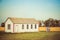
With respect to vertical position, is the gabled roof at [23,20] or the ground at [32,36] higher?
the gabled roof at [23,20]

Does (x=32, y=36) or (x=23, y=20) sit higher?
(x=23, y=20)

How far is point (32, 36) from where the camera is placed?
244 centimetres

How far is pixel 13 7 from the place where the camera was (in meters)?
2.45

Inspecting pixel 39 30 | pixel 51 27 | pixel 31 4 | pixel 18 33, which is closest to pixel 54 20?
pixel 51 27

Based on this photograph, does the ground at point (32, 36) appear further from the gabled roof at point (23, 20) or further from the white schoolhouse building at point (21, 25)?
the gabled roof at point (23, 20)

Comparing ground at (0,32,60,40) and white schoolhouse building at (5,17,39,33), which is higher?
white schoolhouse building at (5,17,39,33)

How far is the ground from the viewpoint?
238 centimetres

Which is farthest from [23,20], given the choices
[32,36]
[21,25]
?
[32,36]

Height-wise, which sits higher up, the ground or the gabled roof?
the gabled roof

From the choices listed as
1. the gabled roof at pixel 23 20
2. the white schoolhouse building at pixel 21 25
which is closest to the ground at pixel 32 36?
the white schoolhouse building at pixel 21 25

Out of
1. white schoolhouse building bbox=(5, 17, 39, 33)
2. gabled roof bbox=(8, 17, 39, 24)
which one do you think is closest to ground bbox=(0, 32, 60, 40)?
white schoolhouse building bbox=(5, 17, 39, 33)

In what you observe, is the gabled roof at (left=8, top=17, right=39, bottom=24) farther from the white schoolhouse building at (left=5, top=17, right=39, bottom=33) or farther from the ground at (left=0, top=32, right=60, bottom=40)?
the ground at (left=0, top=32, right=60, bottom=40)

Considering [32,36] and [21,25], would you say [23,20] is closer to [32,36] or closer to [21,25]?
[21,25]

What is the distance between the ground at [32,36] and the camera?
2.38 m
